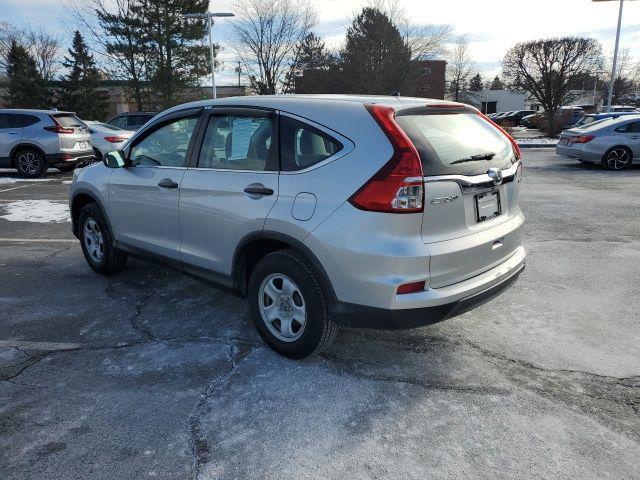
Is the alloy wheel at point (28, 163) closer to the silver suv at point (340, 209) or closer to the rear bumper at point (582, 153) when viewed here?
the silver suv at point (340, 209)

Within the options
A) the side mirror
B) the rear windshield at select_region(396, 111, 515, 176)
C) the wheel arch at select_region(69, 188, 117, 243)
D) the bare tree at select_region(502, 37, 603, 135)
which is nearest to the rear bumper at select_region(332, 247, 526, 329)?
the rear windshield at select_region(396, 111, 515, 176)

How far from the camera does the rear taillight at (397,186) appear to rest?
9.02ft

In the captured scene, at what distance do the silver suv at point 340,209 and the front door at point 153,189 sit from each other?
3cm

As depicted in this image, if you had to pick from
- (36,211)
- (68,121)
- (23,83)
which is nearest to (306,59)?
(23,83)

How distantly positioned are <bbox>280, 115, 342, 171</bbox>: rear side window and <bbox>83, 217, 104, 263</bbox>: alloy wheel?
275 centimetres

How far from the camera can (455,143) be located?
3139 mm

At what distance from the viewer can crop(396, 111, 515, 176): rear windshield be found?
290 cm

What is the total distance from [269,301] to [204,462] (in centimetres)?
122

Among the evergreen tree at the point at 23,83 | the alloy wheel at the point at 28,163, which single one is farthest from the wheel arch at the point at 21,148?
the evergreen tree at the point at 23,83

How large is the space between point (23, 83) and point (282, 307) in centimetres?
4875

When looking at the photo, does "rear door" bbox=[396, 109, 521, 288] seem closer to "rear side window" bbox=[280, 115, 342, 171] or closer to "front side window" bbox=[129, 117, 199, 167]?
"rear side window" bbox=[280, 115, 342, 171]

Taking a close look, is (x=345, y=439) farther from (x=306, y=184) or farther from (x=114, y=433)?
(x=306, y=184)

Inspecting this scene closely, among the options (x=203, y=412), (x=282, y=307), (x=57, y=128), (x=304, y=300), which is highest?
(x=57, y=128)

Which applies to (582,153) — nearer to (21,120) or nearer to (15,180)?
(21,120)
